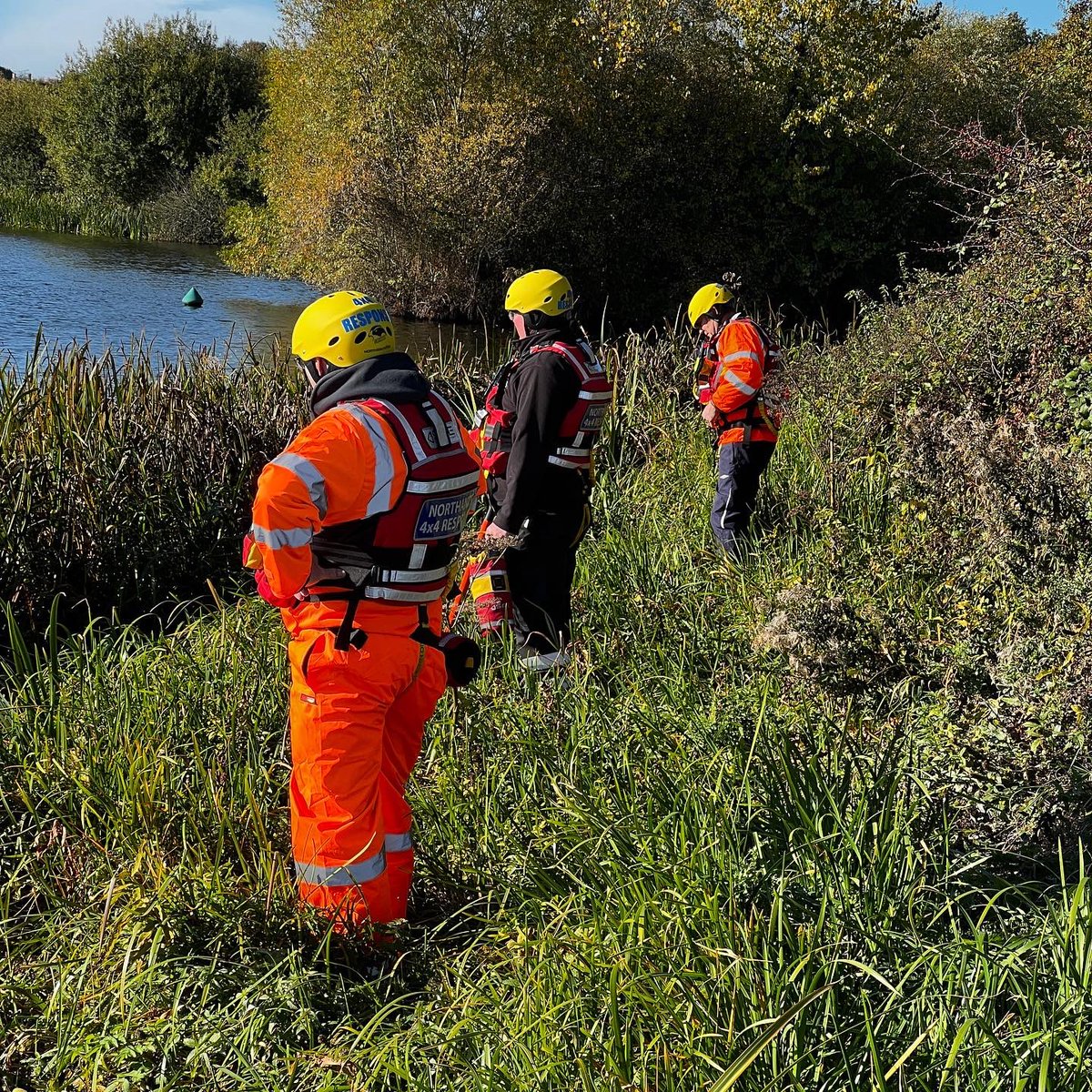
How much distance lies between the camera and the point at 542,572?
473 centimetres

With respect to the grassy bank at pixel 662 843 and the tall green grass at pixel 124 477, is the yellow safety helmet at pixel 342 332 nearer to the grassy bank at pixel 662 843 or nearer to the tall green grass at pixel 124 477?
the grassy bank at pixel 662 843

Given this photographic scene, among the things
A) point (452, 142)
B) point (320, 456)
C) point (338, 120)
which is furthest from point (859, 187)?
point (320, 456)

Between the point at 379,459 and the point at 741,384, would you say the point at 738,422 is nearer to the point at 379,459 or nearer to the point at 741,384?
the point at 741,384

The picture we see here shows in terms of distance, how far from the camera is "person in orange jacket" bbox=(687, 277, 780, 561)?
6.23 meters

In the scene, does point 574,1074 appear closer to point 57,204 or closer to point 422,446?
point 422,446

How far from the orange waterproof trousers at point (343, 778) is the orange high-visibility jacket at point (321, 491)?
92 mm

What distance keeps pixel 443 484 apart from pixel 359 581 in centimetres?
36

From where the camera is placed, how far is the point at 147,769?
10.4ft

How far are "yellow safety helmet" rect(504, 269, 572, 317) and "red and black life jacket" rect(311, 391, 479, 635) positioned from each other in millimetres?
1735

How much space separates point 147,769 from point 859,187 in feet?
76.8

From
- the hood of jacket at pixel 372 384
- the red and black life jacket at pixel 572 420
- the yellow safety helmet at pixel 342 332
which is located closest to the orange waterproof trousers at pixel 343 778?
the hood of jacket at pixel 372 384

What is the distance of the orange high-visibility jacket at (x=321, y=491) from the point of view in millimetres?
2633

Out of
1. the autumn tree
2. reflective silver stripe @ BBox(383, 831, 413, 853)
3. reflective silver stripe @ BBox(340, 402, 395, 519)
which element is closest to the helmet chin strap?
reflective silver stripe @ BBox(340, 402, 395, 519)

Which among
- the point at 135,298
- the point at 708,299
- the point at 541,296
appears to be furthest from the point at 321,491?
the point at 135,298
